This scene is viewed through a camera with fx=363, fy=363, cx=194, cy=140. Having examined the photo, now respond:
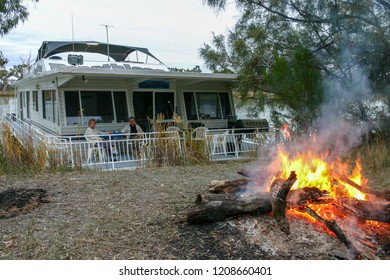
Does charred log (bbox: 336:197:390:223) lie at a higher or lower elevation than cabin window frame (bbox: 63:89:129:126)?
lower

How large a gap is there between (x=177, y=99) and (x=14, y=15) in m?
7.08

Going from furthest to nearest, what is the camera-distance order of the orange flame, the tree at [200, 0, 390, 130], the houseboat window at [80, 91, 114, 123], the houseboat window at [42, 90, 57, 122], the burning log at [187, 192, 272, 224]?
1. the houseboat window at [42, 90, 57, 122]
2. the houseboat window at [80, 91, 114, 123]
3. the tree at [200, 0, 390, 130]
4. the orange flame
5. the burning log at [187, 192, 272, 224]

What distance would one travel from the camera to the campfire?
343cm

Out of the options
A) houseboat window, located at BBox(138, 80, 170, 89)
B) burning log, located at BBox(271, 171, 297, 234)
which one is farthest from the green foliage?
houseboat window, located at BBox(138, 80, 170, 89)

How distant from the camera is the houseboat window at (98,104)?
11297mm

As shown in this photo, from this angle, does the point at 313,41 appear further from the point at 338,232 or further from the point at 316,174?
the point at 338,232

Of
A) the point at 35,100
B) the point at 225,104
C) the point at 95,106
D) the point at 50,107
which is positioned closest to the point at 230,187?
the point at 95,106

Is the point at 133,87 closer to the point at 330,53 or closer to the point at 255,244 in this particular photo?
the point at 330,53

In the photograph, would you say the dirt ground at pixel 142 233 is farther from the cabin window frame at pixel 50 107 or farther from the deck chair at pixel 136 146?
the cabin window frame at pixel 50 107

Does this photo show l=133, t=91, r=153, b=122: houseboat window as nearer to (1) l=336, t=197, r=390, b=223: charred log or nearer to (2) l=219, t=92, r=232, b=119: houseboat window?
(2) l=219, t=92, r=232, b=119: houseboat window

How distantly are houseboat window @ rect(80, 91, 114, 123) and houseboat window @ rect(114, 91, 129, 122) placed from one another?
192mm

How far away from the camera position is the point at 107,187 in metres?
5.67

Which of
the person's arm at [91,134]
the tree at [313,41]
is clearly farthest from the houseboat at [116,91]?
the tree at [313,41]

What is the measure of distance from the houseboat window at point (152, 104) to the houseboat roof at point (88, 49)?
2.24m
